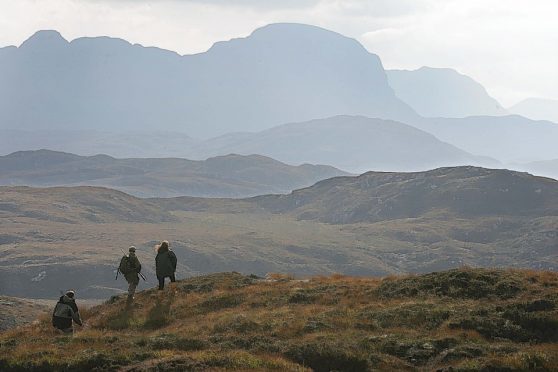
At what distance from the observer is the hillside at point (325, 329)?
1830cm

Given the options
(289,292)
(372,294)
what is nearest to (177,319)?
(289,292)

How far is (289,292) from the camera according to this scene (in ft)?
96.8

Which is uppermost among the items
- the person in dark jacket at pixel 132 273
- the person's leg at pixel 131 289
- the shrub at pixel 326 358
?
the person in dark jacket at pixel 132 273

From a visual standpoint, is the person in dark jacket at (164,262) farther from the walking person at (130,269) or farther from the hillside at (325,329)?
the walking person at (130,269)

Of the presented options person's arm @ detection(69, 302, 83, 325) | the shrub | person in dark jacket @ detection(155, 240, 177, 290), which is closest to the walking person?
person in dark jacket @ detection(155, 240, 177, 290)

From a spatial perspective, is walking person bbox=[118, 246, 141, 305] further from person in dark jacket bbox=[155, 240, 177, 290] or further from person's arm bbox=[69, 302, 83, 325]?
person's arm bbox=[69, 302, 83, 325]

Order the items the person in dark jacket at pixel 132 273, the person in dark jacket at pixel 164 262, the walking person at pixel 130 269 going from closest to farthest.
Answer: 1. the person in dark jacket at pixel 132 273
2. the walking person at pixel 130 269
3. the person in dark jacket at pixel 164 262

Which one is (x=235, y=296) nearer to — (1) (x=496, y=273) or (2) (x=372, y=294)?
(2) (x=372, y=294)

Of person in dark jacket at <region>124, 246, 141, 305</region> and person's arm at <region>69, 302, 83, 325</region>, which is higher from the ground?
person in dark jacket at <region>124, 246, 141, 305</region>

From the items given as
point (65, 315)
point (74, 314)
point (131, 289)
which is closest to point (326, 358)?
point (74, 314)

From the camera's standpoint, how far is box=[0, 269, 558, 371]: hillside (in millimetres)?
18297

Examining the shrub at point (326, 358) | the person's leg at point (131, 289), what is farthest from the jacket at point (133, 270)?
the shrub at point (326, 358)

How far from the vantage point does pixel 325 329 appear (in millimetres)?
22266

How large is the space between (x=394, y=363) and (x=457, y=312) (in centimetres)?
546
